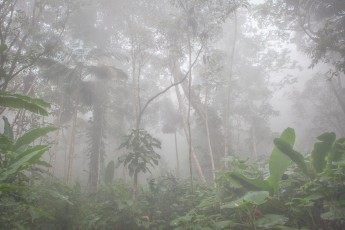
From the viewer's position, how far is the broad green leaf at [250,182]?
13.0ft

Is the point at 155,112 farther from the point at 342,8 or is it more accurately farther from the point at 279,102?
the point at 279,102

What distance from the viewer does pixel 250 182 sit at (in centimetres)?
400

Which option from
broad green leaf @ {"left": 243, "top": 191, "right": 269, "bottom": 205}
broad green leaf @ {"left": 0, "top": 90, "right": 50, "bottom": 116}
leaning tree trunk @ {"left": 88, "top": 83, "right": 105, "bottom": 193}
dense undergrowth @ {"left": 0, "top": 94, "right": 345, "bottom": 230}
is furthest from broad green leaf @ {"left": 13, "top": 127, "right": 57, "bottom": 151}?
leaning tree trunk @ {"left": 88, "top": 83, "right": 105, "bottom": 193}

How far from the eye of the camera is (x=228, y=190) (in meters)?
4.69

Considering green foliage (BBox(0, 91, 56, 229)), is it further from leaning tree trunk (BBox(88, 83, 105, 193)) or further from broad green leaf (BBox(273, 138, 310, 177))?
leaning tree trunk (BBox(88, 83, 105, 193))

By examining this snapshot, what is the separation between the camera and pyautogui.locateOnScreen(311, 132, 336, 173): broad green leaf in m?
3.88

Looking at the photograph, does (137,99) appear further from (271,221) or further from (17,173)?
(271,221)

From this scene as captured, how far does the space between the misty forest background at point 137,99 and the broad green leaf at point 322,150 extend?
0.26 ft

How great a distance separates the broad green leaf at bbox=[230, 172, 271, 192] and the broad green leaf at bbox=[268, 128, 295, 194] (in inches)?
4.2

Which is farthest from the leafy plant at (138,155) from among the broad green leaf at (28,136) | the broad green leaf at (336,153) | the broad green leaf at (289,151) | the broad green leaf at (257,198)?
the broad green leaf at (336,153)

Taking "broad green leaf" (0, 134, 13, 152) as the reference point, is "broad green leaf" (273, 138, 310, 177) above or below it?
below

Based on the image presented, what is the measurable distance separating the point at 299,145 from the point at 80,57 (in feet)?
85.7

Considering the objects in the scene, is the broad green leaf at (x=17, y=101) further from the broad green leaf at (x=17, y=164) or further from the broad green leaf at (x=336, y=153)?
the broad green leaf at (x=336, y=153)

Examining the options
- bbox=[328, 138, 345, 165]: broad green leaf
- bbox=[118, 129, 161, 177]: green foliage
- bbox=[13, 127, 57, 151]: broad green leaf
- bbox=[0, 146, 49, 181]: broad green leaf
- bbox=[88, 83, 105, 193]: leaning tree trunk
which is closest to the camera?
bbox=[0, 146, 49, 181]: broad green leaf
